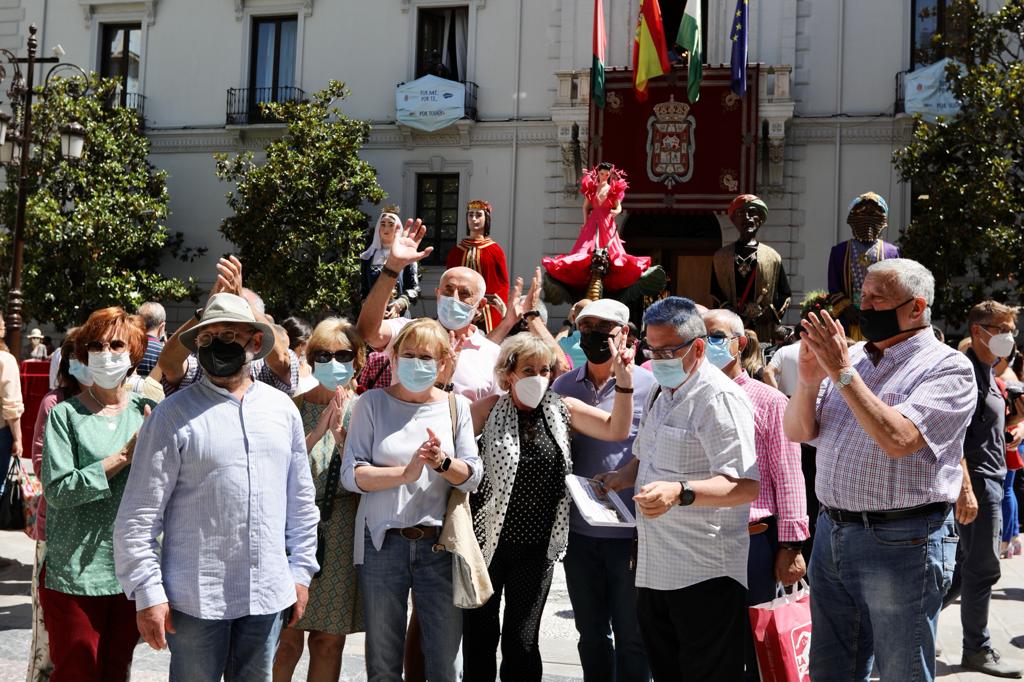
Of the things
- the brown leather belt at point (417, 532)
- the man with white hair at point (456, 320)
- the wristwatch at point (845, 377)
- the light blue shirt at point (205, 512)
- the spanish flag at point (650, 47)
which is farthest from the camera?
the spanish flag at point (650, 47)

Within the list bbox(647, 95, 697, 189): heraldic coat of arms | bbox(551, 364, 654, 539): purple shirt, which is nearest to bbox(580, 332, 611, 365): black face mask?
bbox(551, 364, 654, 539): purple shirt

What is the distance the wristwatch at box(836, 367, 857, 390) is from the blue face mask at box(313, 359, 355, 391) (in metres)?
2.52

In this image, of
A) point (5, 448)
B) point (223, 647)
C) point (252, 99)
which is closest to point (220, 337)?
point (223, 647)

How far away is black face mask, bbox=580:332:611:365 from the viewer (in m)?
5.20

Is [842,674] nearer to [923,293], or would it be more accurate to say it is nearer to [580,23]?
[923,293]

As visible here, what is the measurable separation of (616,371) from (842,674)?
5.41 feet

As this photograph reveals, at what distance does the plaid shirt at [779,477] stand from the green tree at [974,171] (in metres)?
13.3

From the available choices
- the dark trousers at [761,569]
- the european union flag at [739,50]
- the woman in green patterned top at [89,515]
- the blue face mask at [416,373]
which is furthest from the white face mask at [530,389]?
the european union flag at [739,50]

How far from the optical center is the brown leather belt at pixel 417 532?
178 inches

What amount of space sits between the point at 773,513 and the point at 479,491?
1.40 m

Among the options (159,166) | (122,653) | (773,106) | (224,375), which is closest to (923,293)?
(224,375)

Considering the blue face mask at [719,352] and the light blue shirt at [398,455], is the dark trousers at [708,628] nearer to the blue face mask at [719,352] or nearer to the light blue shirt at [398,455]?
the light blue shirt at [398,455]

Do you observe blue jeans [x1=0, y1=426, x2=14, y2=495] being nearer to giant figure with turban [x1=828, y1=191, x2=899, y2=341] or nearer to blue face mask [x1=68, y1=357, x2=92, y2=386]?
blue face mask [x1=68, y1=357, x2=92, y2=386]

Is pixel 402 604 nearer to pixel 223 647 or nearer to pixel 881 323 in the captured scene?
pixel 223 647
